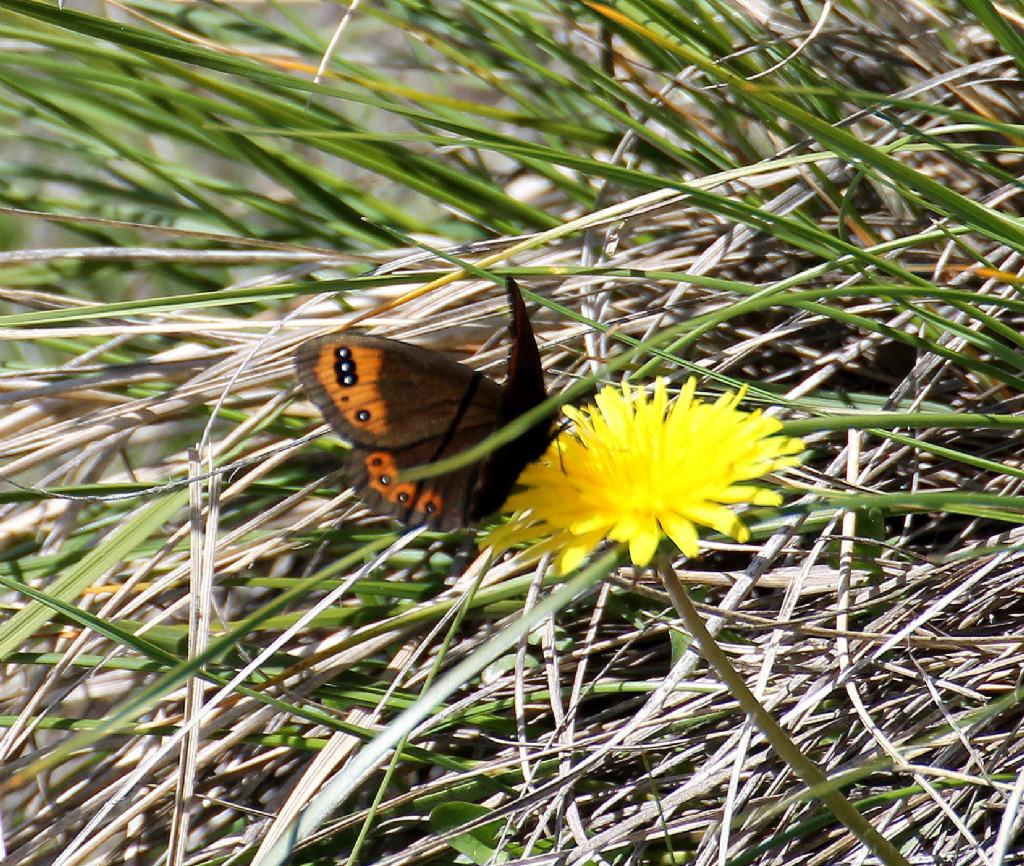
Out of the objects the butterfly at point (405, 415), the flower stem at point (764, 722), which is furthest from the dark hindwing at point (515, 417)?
the flower stem at point (764, 722)

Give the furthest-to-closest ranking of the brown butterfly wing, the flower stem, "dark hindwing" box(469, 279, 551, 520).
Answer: the brown butterfly wing, "dark hindwing" box(469, 279, 551, 520), the flower stem

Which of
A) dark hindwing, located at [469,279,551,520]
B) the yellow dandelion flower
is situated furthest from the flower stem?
dark hindwing, located at [469,279,551,520]

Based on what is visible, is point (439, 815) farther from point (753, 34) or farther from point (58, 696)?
point (753, 34)

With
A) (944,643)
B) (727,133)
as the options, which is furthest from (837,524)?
(727,133)

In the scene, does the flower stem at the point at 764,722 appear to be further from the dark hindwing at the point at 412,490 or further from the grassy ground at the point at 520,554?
the dark hindwing at the point at 412,490

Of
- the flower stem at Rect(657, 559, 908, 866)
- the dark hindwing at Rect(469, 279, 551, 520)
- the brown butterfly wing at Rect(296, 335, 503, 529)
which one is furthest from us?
the brown butterfly wing at Rect(296, 335, 503, 529)

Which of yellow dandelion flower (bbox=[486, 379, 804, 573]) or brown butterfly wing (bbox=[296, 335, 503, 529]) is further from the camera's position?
brown butterfly wing (bbox=[296, 335, 503, 529])

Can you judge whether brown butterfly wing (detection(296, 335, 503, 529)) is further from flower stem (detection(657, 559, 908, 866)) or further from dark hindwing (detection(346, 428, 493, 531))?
flower stem (detection(657, 559, 908, 866))
